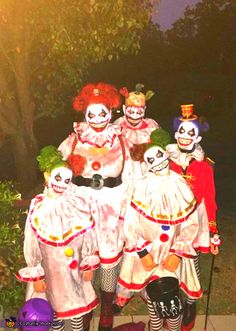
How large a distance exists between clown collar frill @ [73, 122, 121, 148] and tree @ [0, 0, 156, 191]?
3.26 metres

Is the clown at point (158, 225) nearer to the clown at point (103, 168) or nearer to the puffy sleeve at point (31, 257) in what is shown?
the clown at point (103, 168)

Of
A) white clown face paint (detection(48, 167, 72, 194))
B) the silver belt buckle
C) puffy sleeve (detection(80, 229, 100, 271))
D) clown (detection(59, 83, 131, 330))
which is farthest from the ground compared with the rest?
white clown face paint (detection(48, 167, 72, 194))

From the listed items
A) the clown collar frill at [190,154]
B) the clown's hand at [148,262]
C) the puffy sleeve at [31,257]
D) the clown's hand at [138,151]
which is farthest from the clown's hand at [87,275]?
the clown collar frill at [190,154]

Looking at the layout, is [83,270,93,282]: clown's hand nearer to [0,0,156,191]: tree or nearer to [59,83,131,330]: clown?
[59,83,131,330]: clown

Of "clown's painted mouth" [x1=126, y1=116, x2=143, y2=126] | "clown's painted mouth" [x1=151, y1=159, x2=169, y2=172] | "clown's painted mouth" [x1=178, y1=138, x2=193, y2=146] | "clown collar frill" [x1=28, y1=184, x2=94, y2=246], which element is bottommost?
"clown collar frill" [x1=28, y1=184, x2=94, y2=246]

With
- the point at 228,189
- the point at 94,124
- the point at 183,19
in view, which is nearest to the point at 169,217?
the point at 94,124

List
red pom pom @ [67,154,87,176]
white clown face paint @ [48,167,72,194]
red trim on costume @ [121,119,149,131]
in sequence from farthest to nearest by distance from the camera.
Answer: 1. red trim on costume @ [121,119,149,131]
2. red pom pom @ [67,154,87,176]
3. white clown face paint @ [48,167,72,194]

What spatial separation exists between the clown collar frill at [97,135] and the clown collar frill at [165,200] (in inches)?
29.1

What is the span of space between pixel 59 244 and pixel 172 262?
984 mm

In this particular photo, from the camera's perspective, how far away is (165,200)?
392 centimetres

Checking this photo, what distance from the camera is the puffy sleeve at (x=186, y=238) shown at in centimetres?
396

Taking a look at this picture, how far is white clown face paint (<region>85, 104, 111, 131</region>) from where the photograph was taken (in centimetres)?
438

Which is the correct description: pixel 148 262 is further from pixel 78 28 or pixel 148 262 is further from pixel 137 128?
pixel 78 28

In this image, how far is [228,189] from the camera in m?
11.6
